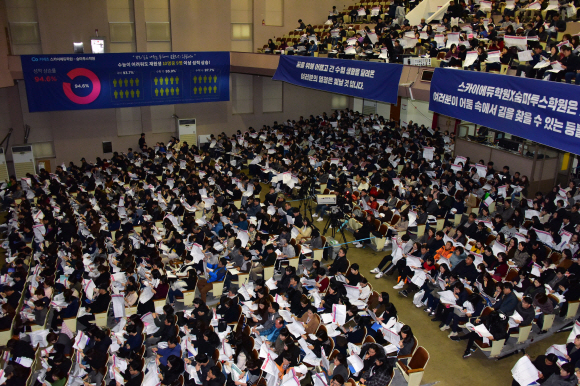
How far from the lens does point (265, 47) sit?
23500 mm

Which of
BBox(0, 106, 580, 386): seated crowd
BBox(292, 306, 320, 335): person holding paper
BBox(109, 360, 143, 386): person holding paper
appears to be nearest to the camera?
BBox(109, 360, 143, 386): person holding paper

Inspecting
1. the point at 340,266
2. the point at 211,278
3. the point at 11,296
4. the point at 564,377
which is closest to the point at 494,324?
the point at 564,377

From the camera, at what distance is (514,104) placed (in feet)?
33.5

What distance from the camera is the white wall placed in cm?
2264

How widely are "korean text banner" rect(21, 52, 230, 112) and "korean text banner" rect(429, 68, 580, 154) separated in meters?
12.0

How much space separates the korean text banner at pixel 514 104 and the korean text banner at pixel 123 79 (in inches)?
474

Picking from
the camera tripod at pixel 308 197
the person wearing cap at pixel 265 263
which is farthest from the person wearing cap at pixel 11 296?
the camera tripod at pixel 308 197

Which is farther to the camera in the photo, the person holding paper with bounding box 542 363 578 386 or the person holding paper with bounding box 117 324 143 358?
the person holding paper with bounding box 117 324 143 358

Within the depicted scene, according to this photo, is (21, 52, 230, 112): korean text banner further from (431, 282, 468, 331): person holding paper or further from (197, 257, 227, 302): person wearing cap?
(431, 282, 468, 331): person holding paper

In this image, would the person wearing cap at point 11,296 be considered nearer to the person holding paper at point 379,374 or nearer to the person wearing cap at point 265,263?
the person wearing cap at point 265,263

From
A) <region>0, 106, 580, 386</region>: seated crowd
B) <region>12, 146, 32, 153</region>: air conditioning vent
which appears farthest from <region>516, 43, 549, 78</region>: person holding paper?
<region>12, 146, 32, 153</region>: air conditioning vent

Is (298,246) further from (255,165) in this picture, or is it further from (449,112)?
(255,165)

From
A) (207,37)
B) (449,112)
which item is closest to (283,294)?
(449,112)

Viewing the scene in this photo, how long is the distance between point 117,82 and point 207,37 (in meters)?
5.07
